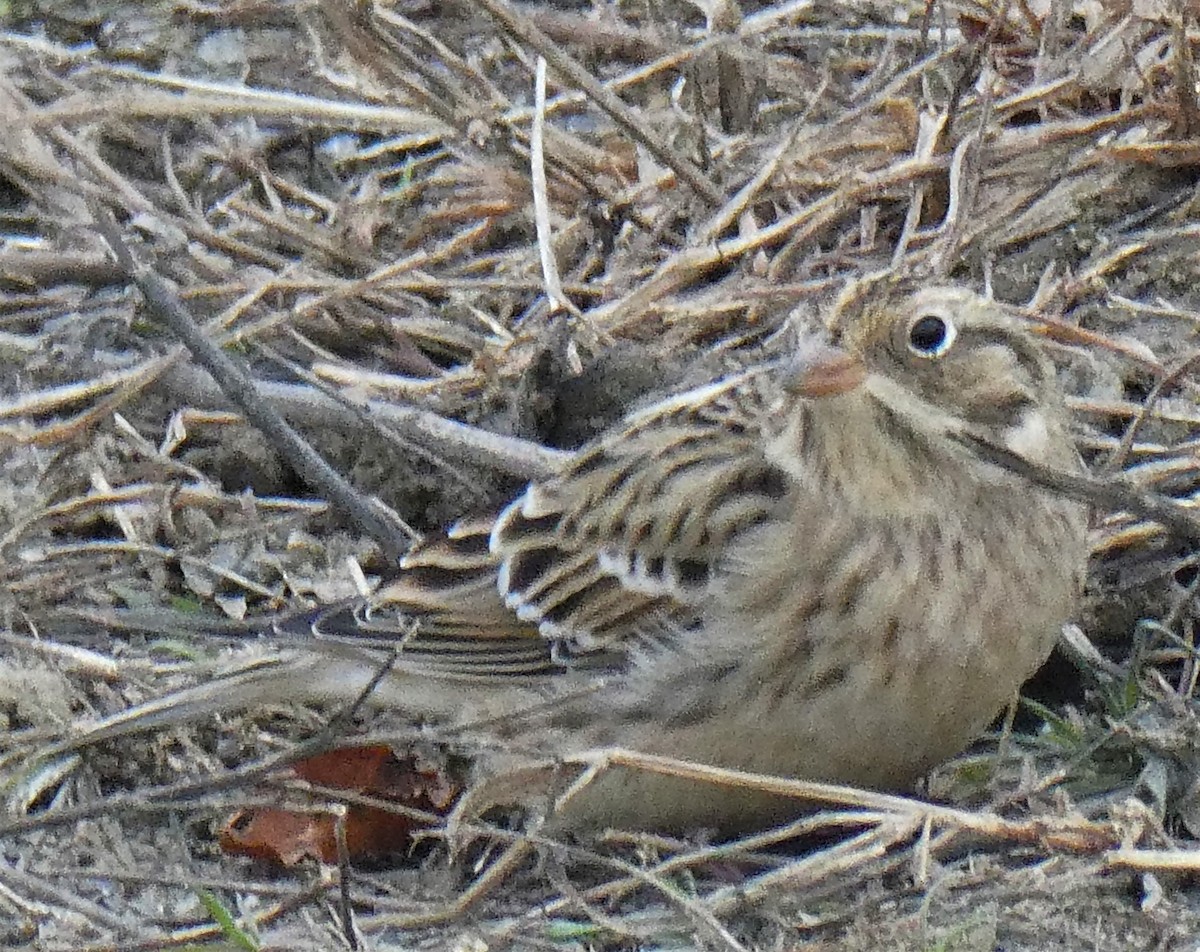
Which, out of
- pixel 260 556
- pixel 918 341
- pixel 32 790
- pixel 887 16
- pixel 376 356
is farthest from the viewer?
pixel 887 16

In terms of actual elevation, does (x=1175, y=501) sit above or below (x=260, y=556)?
above

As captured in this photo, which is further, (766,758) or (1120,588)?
(1120,588)

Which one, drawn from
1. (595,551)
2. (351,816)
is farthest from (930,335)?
(351,816)

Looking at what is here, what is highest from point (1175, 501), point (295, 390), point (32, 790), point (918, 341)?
point (918, 341)

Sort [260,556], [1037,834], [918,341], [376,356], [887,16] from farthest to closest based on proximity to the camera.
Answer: [887,16] < [376,356] < [260,556] < [918,341] < [1037,834]

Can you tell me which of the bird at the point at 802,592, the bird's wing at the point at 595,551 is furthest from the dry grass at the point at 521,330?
the bird's wing at the point at 595,551

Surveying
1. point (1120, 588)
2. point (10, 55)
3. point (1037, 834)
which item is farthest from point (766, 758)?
point (10, 55)

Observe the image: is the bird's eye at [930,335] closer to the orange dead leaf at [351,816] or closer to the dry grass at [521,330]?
the dry grass at [521,330]

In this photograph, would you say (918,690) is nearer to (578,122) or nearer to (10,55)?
(578,122)
